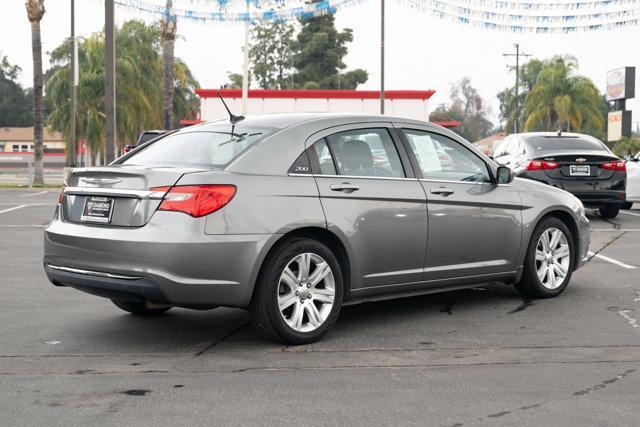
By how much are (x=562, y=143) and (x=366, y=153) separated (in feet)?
33.7

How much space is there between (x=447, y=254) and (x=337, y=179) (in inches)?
48.3

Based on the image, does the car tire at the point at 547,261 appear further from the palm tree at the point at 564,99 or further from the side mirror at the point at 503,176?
the palm tree at the point at 564,99

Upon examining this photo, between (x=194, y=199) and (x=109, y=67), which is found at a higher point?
(x=109, y=67)

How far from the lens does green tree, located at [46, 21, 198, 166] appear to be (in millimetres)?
51844

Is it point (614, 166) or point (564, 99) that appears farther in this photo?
point (564, 99)

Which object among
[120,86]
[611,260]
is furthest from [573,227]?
[120,86]

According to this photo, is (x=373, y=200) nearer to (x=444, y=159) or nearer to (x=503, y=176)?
(x=444, y=159)

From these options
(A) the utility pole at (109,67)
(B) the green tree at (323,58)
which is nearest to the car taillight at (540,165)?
(A) the utility pole at (109,67)

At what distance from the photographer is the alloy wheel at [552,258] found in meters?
8.18

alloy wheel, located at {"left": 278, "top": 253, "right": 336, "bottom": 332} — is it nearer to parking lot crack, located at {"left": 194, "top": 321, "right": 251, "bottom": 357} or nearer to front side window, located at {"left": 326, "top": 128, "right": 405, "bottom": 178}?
parking lot crack, located at {"left": 194, "top": 321, "right": 251, "bottom": 357}

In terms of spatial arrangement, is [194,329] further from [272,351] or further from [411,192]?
[411,192]

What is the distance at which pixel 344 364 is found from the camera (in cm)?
579

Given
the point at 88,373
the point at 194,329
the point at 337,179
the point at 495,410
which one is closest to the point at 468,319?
the point at 337,179

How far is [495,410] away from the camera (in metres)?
4.76
